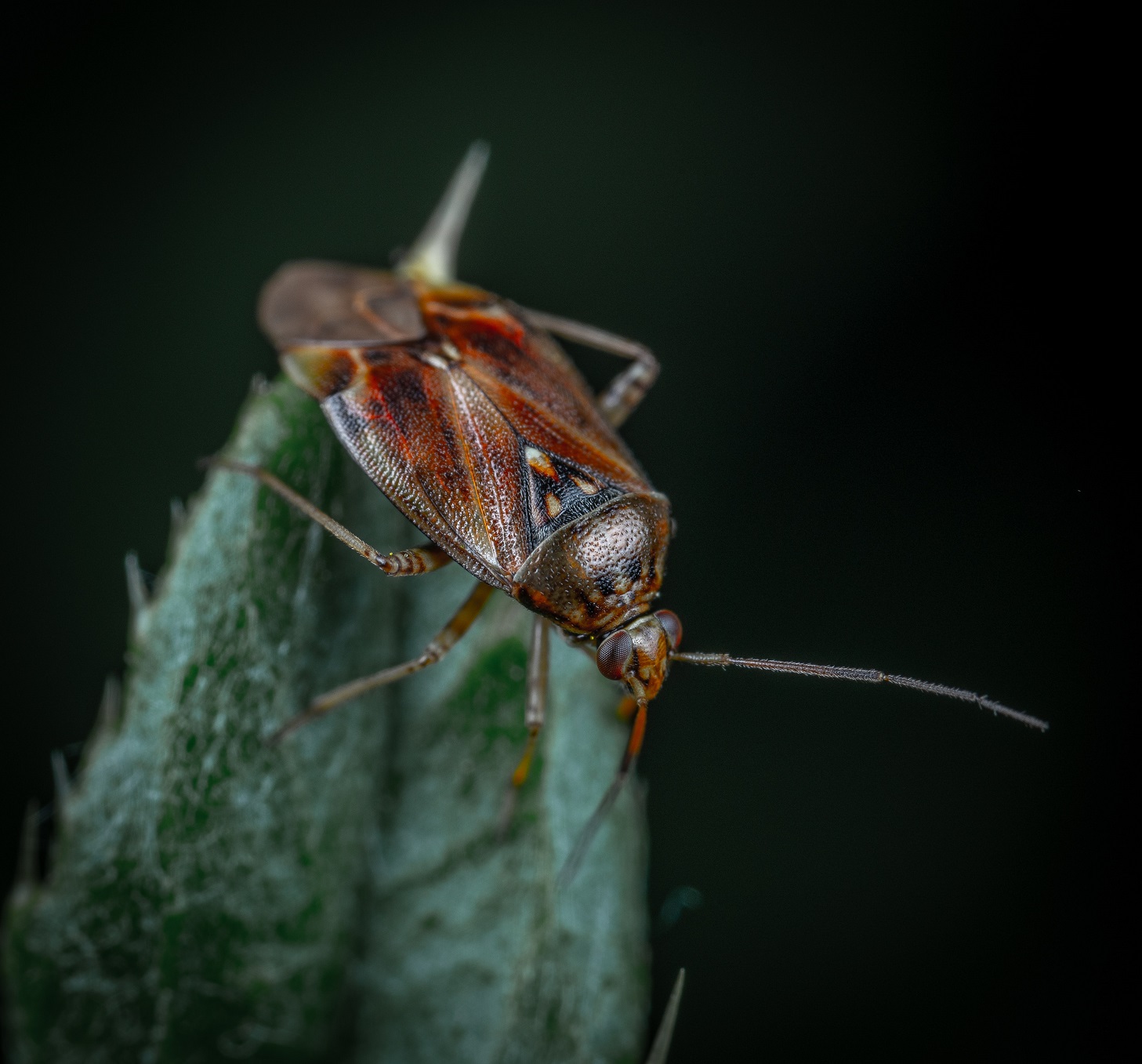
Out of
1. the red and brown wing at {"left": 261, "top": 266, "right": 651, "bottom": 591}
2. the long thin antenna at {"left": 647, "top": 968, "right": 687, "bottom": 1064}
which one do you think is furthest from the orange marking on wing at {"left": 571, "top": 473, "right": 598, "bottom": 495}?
the long thin antenna at {"left": 647, "top": 968, "right": 687, "bottom": 1064}

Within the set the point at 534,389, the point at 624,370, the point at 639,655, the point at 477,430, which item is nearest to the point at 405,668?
the point at 639,655

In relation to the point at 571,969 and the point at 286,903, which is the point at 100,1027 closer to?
the point at 286,903

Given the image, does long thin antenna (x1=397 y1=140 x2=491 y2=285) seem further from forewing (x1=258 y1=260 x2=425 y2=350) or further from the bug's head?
the bug's head

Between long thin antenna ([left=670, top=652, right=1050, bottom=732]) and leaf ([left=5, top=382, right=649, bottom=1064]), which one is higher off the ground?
long thin antenna ([left=670, top=652, right=1050, bottom=732])

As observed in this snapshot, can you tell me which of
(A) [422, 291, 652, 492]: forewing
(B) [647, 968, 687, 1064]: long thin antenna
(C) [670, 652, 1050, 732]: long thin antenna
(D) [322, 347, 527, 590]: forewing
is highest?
(A) [422, 291, 652, 492]: forewing

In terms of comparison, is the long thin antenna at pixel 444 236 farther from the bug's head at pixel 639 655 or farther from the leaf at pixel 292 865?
the bug's head at pixel 639 655

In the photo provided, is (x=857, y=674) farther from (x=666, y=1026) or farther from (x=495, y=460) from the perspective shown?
(x=666, y=1026)

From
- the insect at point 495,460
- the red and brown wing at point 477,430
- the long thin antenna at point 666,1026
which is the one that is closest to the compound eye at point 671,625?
the insect at point 495,460
